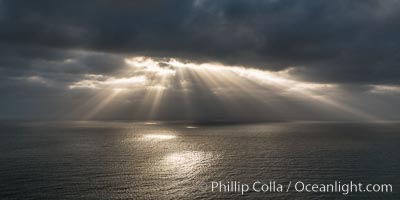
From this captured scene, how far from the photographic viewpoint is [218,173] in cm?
8588

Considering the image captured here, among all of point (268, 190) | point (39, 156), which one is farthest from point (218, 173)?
point (39, 156)

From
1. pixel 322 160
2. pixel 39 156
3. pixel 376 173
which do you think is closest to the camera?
pixel 376 173

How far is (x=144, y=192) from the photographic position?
2603 inches

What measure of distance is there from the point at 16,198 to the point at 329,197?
241ft

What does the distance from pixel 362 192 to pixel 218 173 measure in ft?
135

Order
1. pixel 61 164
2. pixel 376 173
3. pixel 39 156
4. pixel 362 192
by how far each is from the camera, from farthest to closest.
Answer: pixel 39 156 < pixel 61 164 < pixel 376 173 < pixel 362 192

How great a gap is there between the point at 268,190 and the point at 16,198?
60480mm

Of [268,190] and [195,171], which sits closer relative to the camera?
[268,190]

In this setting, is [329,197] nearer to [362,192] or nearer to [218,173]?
[362,192]

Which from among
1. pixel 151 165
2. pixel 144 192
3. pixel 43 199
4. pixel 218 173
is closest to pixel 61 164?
pixel 151 165

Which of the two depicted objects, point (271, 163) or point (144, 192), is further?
point (271, 163)

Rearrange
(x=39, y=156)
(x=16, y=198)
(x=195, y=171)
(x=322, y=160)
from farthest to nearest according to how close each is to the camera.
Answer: (x=39, y=156), (x=322, y=160), (x=195, y=171), (x=16, y=198)

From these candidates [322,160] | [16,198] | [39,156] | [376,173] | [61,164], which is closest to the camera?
[16,198]

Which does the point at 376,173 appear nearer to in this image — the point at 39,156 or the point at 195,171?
the point at 195,171
